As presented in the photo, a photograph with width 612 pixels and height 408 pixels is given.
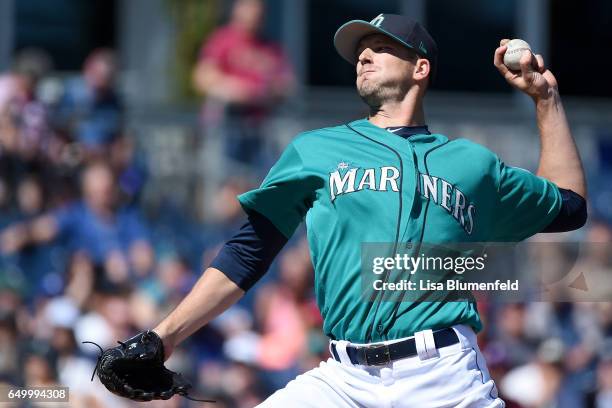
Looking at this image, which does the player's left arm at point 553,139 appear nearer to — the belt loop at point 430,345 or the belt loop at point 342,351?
the belt loop at point 430,345

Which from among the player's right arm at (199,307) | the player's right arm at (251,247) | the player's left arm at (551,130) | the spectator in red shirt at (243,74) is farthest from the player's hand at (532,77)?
the spectator in red shirt at (243,74)

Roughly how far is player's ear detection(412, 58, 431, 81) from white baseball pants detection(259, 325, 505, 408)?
1.02 metres

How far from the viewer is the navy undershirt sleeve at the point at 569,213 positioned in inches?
185

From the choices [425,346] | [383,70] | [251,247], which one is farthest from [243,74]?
[425,346]

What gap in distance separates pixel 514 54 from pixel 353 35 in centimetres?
65

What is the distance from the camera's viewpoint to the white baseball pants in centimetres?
423

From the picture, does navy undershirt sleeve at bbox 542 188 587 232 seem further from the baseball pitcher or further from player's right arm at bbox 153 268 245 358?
player's right arm at bbox 153 268 245 358

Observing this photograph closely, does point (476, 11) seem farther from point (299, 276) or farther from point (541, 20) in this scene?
point (299, 276)

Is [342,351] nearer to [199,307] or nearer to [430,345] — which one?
[430,345]

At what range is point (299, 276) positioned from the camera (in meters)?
8.47

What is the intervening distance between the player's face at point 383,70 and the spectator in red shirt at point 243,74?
4543 millimetres

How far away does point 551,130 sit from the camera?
15.9ft

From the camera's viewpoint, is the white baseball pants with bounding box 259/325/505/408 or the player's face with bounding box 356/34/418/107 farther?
the player's face with bounding box 356/34/418/107

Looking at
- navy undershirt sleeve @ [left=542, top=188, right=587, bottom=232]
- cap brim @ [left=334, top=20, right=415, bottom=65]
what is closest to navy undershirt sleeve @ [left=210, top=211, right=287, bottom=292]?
cap brim @ [left=334, top=20, right=415, bottom=65]
